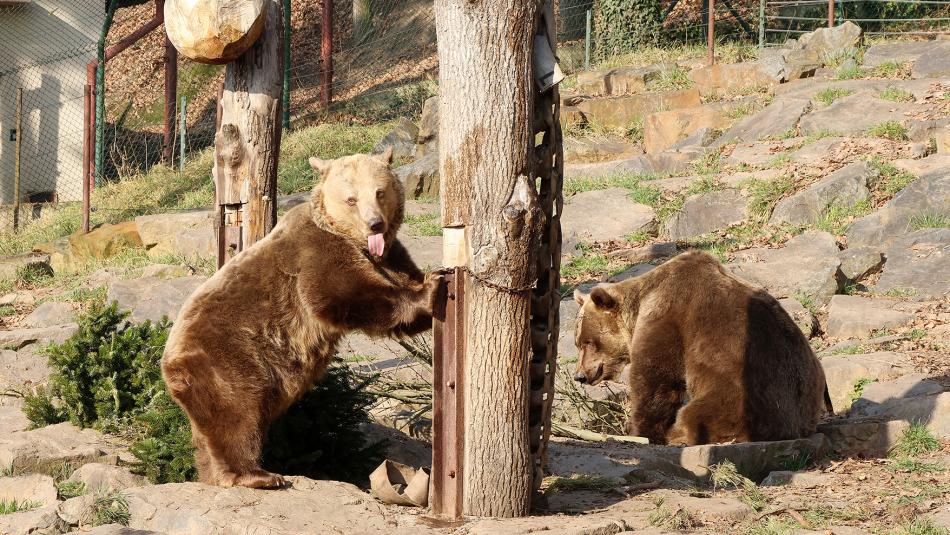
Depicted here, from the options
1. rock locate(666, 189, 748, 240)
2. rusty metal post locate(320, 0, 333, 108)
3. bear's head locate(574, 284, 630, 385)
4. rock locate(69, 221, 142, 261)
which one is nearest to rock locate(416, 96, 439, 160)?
rusty metal post locate(320, 0, 333, 108)

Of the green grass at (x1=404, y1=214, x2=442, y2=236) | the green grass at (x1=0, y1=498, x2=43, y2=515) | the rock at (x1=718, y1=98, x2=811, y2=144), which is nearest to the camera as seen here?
the green grass at (x1=0, y1=498, x2=43, y2=515)

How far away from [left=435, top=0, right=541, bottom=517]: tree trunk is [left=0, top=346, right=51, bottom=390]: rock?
607 cm

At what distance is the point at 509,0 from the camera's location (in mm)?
5469

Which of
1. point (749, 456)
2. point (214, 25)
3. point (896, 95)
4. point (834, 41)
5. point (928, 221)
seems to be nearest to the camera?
point (214, 25)

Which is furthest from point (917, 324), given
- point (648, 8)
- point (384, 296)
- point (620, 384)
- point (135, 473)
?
Result: point (648, 8)

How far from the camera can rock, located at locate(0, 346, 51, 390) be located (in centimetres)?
1027

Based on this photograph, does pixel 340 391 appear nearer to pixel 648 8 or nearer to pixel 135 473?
pixel 135 473

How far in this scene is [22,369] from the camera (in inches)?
416

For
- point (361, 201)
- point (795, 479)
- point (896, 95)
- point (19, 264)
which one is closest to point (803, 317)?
point (795, 479)

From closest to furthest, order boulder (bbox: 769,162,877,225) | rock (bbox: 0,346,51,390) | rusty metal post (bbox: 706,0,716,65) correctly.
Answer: rock (bbox: 0,346,51,390), boulder (bbox: 769,162,877,225), rusty metal post (bbox: 706,0,716,65)

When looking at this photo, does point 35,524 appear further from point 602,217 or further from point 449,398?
point 602,217

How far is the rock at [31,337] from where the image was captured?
11031 mm

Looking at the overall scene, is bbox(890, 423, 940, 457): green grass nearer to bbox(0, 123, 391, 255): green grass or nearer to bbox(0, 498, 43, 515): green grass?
bbox(0, 498, 43, 515): green grass

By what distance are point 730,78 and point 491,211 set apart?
14.1 metres
